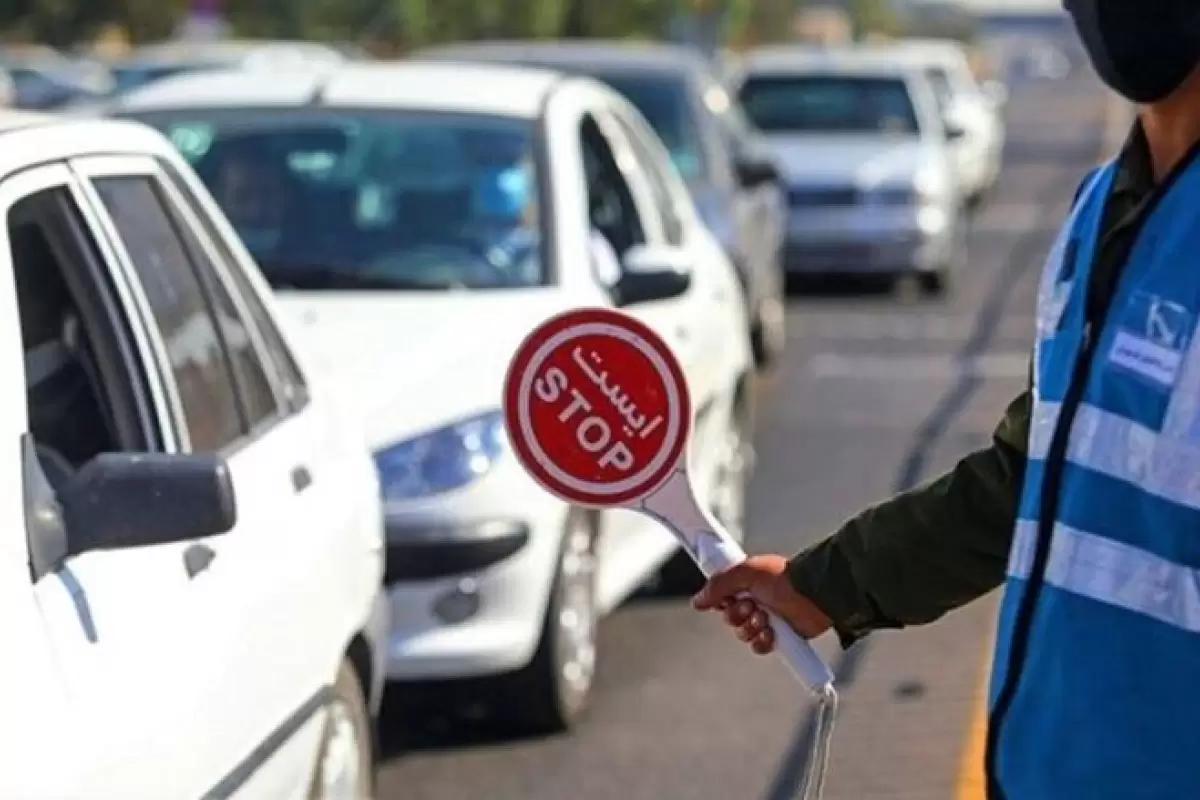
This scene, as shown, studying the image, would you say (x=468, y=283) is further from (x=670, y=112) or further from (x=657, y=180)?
(x=670, y=112)

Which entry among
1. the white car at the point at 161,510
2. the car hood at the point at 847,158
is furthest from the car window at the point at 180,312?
the car hood at the point at 847,158

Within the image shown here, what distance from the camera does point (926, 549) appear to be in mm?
3123

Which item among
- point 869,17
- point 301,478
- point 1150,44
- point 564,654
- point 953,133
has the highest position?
point 1150,44

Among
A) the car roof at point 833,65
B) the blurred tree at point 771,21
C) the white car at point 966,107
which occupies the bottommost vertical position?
the blurred tree at point 771,21

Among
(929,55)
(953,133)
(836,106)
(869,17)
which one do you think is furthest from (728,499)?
(869,17)

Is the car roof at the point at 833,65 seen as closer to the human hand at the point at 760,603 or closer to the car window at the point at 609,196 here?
the car window at the point at 609,196

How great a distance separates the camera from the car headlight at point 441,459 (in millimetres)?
6445

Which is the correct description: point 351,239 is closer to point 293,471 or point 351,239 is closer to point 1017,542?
point 293,471

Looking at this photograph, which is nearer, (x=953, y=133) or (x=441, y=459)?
(x=441, y=459)

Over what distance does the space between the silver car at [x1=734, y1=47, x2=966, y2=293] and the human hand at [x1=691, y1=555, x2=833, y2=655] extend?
14719mm

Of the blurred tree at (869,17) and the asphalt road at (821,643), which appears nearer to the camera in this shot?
the asphalt road at (821,643)

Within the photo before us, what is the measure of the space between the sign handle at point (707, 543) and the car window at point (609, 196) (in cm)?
515

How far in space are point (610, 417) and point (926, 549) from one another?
0.42 meters

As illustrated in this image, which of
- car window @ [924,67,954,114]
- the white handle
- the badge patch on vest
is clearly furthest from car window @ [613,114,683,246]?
car window @ [924,67,954,114]
